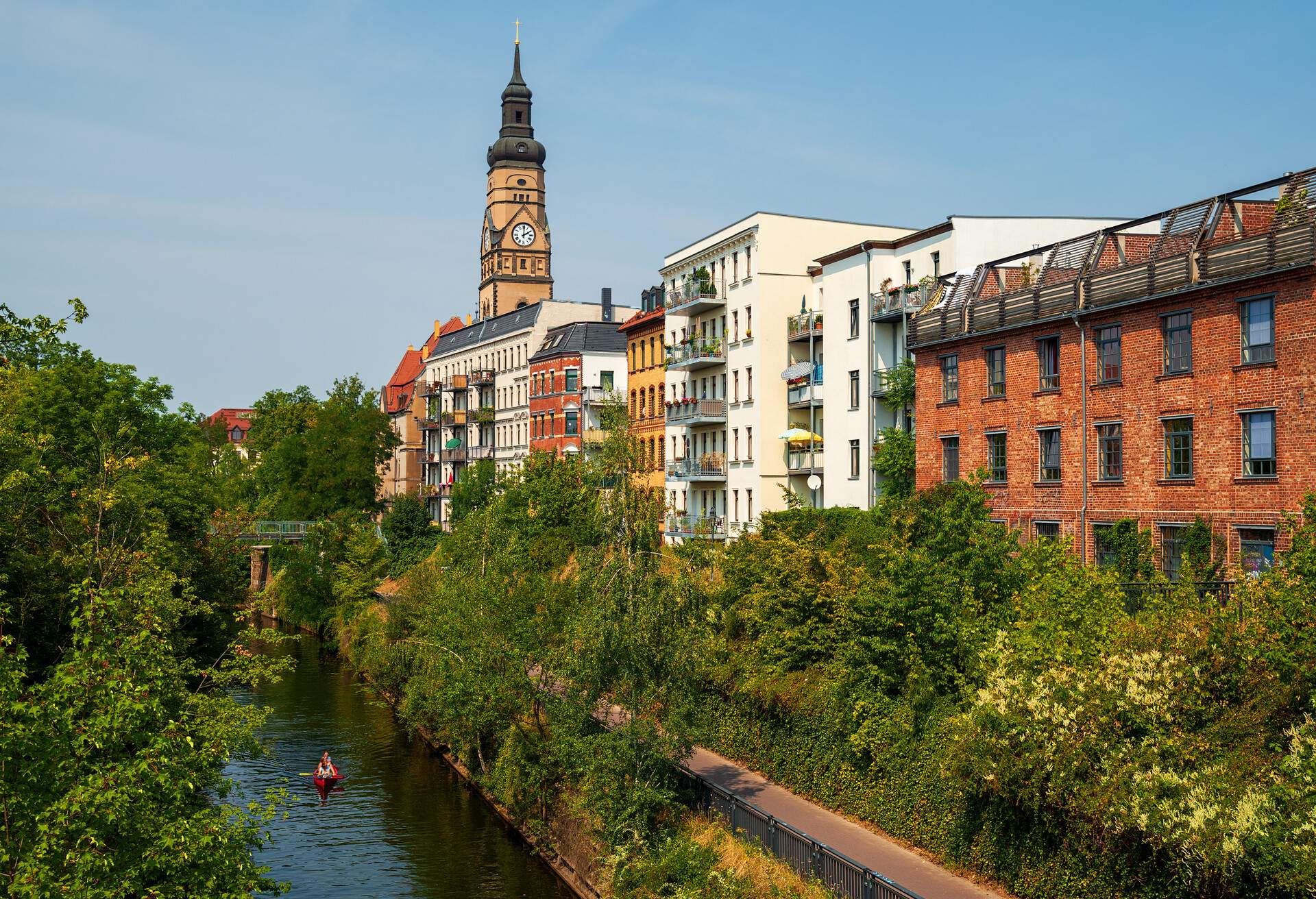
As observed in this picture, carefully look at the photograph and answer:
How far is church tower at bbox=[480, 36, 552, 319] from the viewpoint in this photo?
514 feet

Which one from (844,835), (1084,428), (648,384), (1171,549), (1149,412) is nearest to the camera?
(844,835)

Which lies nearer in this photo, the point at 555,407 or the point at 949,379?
the point at 949,379

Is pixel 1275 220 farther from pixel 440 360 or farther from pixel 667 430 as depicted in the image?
pixel 440 360

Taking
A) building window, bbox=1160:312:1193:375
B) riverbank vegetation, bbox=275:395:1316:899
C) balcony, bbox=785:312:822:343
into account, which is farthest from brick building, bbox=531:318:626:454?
building window, bbox=1160:312:1193:375

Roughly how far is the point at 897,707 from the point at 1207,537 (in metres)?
9.22

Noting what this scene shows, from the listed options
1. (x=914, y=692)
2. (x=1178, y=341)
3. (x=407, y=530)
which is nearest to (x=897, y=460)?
(x=1178, y=341)

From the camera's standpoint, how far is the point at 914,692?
2567 centimetres

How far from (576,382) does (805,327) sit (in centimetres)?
2888

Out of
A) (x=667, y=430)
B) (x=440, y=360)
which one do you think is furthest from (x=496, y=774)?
(x=440, y=360)

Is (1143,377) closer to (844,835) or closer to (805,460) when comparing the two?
(844,835)

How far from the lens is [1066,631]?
874 inches

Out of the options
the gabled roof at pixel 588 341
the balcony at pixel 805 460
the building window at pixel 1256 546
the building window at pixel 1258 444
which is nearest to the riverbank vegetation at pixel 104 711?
the building window at pixel 1256 546

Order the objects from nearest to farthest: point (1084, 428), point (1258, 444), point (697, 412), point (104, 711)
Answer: point (104, 711) → point (1258, 444) → point (1084, 428) → point (697, 412)

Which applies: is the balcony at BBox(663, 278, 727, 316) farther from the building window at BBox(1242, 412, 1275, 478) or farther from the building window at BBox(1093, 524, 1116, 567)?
the building window at BBox(1242, 412, 1275, 478)
